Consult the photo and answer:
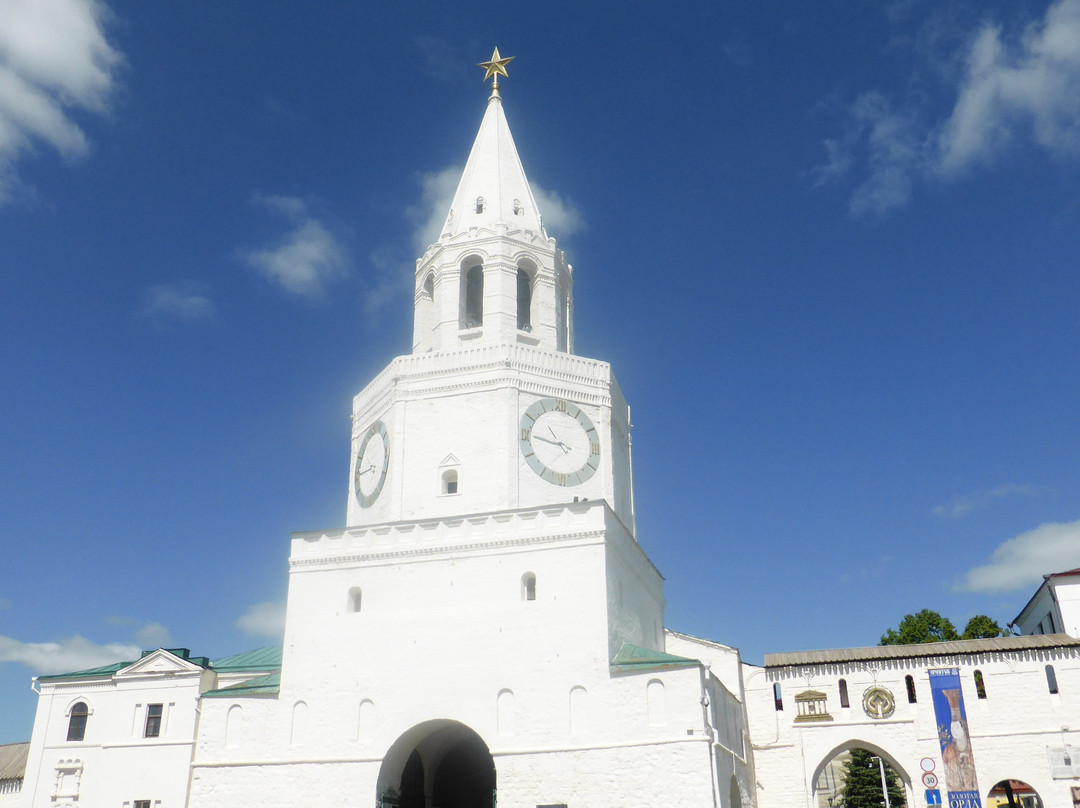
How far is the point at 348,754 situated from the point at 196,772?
14.6 ft

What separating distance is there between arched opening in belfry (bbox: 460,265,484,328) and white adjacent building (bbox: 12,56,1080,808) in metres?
0.11

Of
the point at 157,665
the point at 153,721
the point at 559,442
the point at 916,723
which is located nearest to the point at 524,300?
the point at 559,442

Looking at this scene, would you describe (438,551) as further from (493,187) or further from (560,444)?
(493,187)

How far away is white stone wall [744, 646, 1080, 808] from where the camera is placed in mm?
29531

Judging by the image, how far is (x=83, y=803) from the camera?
106 ft

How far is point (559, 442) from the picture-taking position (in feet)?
96.0

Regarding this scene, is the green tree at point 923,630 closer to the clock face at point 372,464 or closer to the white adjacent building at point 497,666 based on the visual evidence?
the white adjacent building at point 497,666

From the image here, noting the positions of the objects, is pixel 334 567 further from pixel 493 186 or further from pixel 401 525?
pixel 493 186

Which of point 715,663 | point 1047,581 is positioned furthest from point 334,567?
point 1047,581

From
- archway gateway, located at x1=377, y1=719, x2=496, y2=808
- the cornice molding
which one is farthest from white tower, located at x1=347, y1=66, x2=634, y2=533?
archway gateway, located at x1=377, y1=719, x2=496, y2=808

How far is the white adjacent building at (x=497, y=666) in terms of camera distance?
24250 mm

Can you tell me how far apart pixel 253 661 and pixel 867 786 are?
3569 cm

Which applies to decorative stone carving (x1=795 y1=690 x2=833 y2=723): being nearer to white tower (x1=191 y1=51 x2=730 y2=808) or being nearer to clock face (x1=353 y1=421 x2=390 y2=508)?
white tower (x1=191 y1=51 x2=730 y2=808)

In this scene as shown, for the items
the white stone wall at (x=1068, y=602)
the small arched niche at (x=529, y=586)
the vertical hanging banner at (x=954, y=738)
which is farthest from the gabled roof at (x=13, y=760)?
the white stone wall at (x=1068, y=602)
